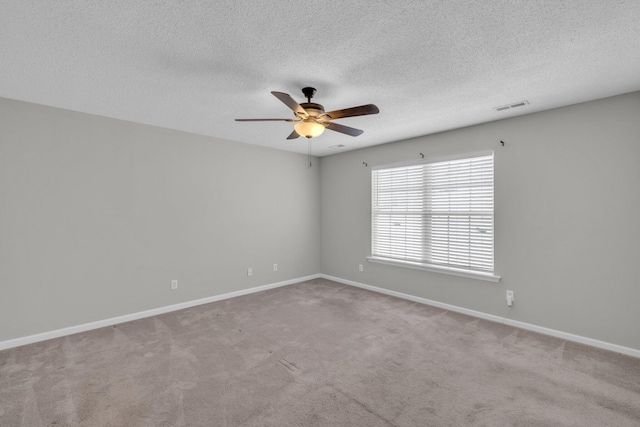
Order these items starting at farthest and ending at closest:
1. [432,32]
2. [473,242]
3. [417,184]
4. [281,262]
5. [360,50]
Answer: [281,262], [417,184], [473,242], [360,50], [432,32]

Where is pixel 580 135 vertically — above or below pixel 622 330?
above

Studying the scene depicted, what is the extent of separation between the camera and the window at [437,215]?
3719 millimetres

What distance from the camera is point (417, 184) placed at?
442 cm

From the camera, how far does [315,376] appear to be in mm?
2377

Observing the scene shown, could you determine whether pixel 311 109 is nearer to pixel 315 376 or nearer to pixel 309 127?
pixel 309 127

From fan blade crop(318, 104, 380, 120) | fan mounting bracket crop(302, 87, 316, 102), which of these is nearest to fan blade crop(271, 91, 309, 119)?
fan blade crop(318, 104, 380, 120)

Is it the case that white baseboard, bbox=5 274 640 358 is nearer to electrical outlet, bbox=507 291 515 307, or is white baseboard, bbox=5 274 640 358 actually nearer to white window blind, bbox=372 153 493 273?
electrical outlet, bbox=507 291 515 307

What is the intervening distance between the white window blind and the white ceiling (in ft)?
3.13

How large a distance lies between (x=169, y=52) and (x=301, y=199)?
372 centimetres

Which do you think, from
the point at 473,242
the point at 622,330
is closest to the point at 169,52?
the point at 473,242

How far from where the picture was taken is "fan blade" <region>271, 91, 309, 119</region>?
2.12 m

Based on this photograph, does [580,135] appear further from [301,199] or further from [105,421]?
[105,421]

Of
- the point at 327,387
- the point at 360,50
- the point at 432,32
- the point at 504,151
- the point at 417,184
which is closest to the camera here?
the point at 432,32

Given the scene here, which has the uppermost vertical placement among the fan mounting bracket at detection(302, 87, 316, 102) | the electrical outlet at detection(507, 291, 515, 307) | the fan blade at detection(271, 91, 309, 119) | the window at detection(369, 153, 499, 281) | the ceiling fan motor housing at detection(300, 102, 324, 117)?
the fan mounting bracket at detection(302, 87, 316, 102)
